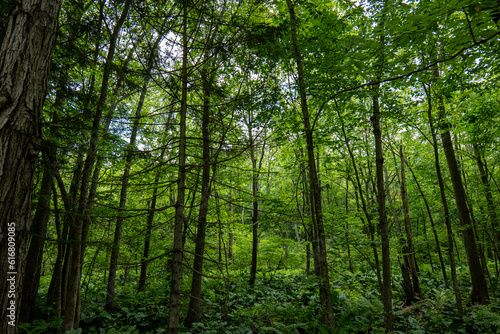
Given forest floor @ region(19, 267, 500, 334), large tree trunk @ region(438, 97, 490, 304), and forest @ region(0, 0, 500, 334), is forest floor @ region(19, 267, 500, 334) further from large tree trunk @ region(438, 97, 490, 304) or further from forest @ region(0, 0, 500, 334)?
large tree trunk @ region(438, 97, 490, 304)

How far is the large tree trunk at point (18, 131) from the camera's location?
→ 190 cm

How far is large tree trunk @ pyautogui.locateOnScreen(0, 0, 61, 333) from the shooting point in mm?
1897

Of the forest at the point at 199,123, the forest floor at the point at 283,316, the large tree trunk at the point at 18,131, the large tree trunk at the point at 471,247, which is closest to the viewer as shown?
the large tree trunk at the point at 18,131

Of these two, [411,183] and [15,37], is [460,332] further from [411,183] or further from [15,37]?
[15,37]

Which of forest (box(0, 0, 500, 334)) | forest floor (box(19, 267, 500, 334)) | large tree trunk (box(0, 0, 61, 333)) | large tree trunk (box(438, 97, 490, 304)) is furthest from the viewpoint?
large tree trunk (box(438, 97, 490, 304))

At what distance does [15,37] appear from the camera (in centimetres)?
214

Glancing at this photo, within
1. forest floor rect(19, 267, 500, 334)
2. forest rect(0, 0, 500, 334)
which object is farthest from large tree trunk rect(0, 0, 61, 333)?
forest floor rect(19, 267, 500, 334)

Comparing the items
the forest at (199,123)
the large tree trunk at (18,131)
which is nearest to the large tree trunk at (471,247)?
the forest at (199,123)

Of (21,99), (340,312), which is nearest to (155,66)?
(21,99)

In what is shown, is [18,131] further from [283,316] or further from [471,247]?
[471,247]

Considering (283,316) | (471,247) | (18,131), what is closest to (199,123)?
(18,131)

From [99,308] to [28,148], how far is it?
18.1 feet

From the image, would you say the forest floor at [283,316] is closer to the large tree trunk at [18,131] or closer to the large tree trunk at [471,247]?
the large tree trunk at [471,247]

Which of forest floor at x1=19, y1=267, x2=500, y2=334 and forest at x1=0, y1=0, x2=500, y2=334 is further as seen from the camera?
forest floor at x1=19, y1=267, x2=500, y2=334
